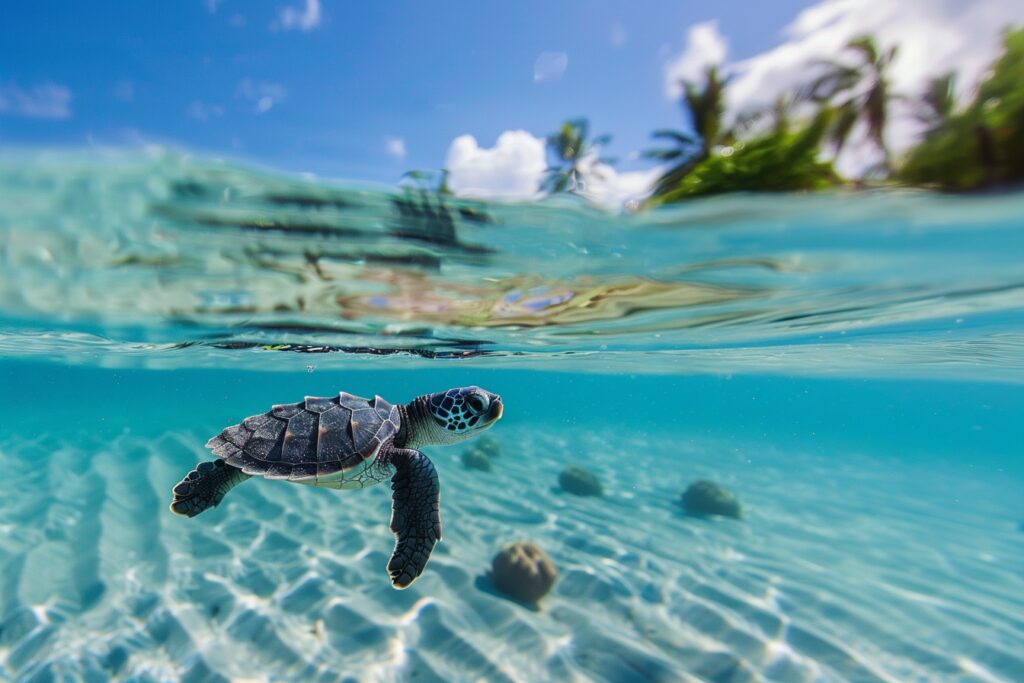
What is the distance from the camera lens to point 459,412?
16.4ft

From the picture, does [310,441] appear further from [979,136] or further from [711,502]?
[711,502]

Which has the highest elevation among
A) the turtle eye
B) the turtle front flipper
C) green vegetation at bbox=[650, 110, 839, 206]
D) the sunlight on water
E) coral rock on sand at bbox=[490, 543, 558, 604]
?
green vegetation at bbox=[650, 110, 839, 206]

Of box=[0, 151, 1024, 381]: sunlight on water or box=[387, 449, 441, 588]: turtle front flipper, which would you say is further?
box=[0, 151, 1024, 381]: sunlight on water

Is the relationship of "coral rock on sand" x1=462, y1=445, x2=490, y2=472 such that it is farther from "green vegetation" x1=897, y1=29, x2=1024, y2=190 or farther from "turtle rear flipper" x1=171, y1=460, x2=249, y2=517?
"green vegetation" x1=897, y1=29, x2=1024, y2=190

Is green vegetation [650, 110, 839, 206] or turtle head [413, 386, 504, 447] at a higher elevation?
green vegetation [650, 110, 839, 206]

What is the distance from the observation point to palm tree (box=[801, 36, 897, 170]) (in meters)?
3.93

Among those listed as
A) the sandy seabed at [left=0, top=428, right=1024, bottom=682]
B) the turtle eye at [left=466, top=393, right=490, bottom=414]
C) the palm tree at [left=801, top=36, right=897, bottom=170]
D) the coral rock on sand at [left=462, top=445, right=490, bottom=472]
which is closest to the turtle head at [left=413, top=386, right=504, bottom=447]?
the turtle eye at [left=466, top=393, right=490, bottom=414]

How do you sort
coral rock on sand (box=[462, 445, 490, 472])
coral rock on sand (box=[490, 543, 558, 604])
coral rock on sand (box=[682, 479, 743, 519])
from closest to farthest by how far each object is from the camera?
coral rock on sand (box=[490, 543, 558, 604]) → coral rock on sand (box=[682, 479, 743, 519]) → coral rock on sand (box=[462, 445, 490, 472])

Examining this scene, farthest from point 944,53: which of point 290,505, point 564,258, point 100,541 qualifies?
point 100,541

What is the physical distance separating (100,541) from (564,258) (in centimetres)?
985

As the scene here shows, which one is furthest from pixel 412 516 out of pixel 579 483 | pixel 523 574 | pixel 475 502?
pixel 579 483

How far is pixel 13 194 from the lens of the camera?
5707 millimetres

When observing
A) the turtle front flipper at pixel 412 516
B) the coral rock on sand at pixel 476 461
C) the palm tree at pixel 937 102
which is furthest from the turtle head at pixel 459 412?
the coral rock on sand at pixel 476 461

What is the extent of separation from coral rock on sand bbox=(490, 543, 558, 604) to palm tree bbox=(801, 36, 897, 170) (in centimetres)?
642
